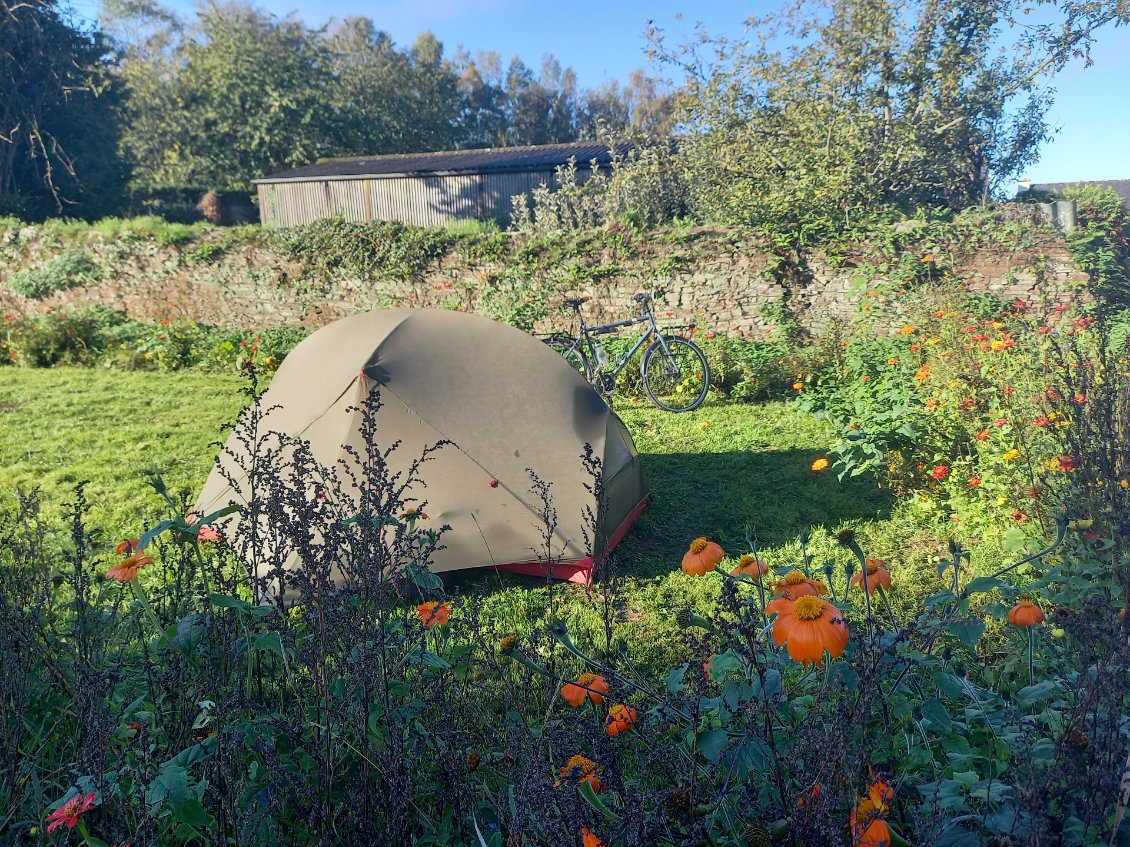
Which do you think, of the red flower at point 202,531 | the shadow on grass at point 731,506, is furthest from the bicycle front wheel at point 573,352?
the red flower at point 202,531

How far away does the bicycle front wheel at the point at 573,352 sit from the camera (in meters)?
8.13

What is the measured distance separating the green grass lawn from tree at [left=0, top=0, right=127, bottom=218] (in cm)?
1091

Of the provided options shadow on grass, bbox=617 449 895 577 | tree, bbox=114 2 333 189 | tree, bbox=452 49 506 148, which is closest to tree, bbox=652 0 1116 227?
shadow on grass, bbox=617 449 895 577

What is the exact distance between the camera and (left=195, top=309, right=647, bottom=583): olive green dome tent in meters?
3.96

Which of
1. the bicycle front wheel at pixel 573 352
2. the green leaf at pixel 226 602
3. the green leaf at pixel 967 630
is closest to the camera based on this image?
A: the green leaf at pixel 967 630

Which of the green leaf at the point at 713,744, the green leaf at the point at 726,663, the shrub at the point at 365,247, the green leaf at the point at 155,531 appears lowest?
the green leaf at the point at 713,744

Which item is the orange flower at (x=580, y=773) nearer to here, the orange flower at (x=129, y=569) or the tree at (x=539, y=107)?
the orange flower at (x=129, y=569)

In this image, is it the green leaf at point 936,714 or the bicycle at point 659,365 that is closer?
the green leaf at point 936,714

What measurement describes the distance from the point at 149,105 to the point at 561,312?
88.9ft

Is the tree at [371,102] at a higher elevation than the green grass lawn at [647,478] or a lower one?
higher

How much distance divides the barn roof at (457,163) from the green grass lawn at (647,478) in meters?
11.3

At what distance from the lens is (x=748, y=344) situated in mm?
8883

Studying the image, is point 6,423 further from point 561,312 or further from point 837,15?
point 837,15

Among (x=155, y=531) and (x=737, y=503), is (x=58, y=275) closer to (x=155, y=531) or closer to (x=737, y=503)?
(x=737, y=503)
